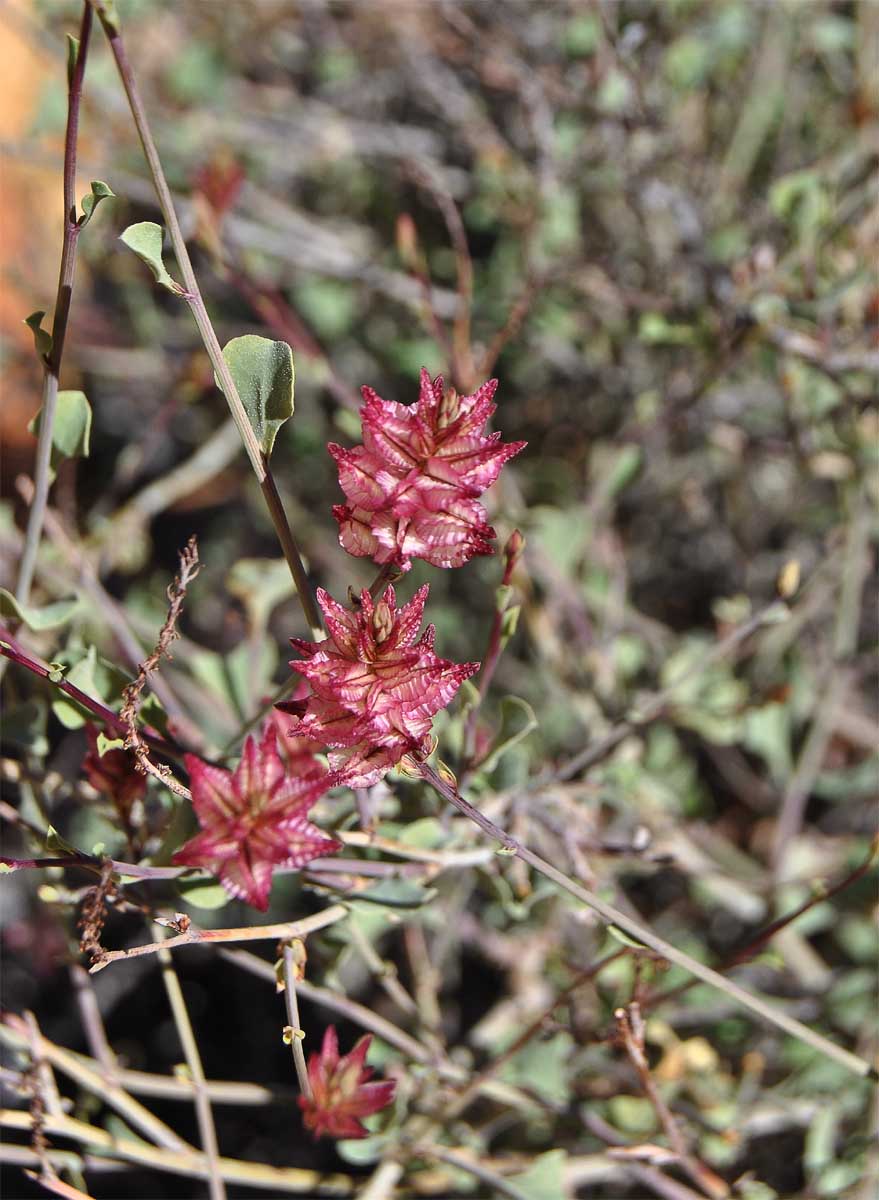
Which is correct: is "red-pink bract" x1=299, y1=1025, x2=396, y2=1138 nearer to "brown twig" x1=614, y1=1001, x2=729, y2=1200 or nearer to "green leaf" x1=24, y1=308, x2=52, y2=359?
"brown twig" x1=614, y1=1001, x2=729, y2=1200

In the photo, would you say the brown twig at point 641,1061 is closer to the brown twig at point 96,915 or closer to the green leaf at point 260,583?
the brown twig at point 96,915

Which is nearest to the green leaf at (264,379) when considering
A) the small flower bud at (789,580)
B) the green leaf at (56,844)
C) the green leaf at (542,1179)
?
the green leaf at (56,844)

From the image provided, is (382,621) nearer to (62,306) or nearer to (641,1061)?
(62,306)

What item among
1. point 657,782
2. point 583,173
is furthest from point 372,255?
point 657,782

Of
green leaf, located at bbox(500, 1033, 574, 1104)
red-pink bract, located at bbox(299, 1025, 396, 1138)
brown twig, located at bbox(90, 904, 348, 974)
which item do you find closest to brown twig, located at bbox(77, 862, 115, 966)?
brown twig, located at bbox(90, 904, 348, 974)

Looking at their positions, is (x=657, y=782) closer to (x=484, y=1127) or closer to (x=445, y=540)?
(x=484, y=1127)

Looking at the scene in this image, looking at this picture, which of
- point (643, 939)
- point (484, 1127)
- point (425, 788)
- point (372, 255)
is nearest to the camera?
point (643, 939)
